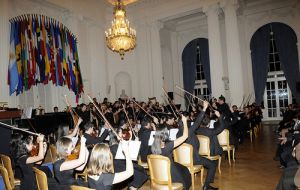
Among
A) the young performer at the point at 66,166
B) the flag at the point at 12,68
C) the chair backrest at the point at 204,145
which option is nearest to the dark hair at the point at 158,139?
the young performer at the point at 66,166

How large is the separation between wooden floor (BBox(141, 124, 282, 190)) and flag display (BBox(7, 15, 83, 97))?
6404 mm

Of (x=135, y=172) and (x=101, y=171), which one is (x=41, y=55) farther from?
(x=101, y=171)

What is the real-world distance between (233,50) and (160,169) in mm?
9881

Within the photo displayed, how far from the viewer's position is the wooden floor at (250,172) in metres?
4.10

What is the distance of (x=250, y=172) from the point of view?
475 centimetres

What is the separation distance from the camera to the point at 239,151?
6.59 meters

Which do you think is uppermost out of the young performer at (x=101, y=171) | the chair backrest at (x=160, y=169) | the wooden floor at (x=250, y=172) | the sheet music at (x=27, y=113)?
the sheet music at (x=27, y=113)

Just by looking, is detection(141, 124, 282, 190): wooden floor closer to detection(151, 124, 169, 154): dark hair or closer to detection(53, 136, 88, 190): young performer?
detection(151, 124, 169, 154): dark hair

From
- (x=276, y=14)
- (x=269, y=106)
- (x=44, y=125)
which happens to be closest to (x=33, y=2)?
(x=44, y=125)

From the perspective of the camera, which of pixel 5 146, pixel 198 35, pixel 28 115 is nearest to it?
pixel 5 146

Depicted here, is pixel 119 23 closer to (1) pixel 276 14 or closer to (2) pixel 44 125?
(2) pixel 44 125

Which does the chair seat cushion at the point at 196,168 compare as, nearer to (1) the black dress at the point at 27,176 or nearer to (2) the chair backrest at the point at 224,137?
(2) the chair backrest at the point at 224,137

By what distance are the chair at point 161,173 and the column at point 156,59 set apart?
35.0ft

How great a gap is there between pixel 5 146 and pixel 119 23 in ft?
15.3
